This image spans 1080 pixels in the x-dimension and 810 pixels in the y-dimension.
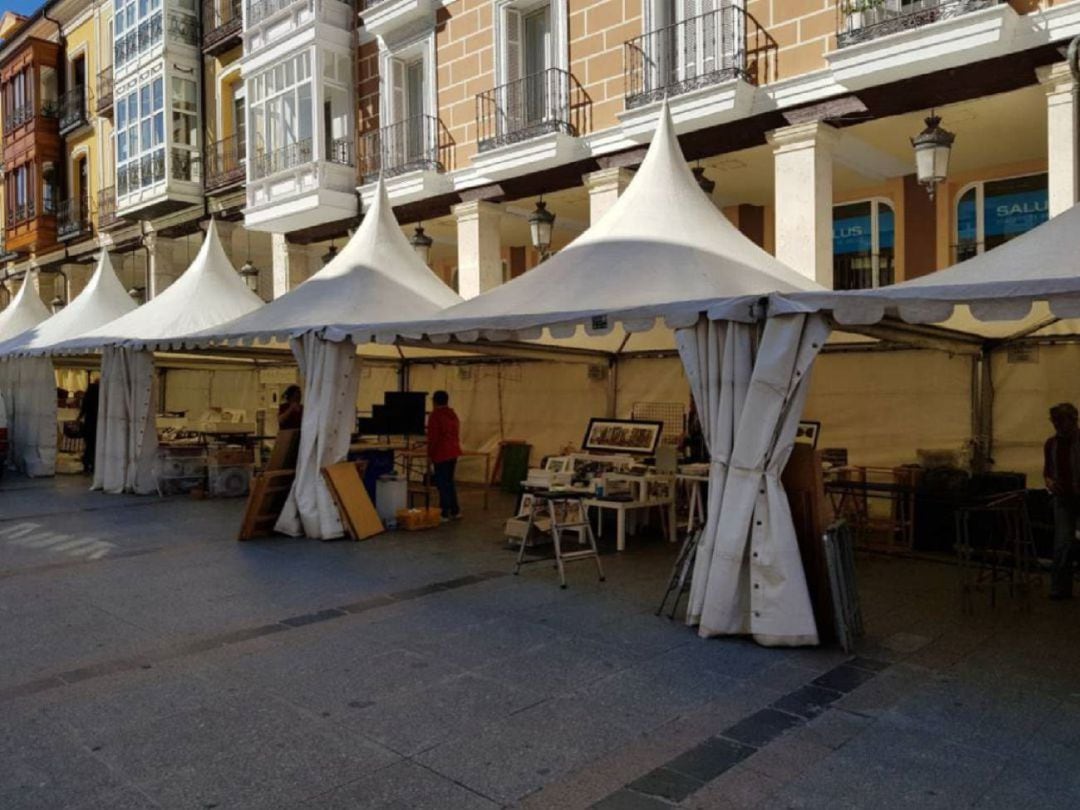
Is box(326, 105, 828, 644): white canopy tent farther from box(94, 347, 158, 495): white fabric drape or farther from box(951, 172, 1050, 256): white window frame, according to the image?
box(94, 347, 158, 495): white fabric drape

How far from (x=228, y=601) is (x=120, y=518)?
17.5ft

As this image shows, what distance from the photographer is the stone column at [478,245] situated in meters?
14.7

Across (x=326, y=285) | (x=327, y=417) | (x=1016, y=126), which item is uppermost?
(x=1016, y=126)

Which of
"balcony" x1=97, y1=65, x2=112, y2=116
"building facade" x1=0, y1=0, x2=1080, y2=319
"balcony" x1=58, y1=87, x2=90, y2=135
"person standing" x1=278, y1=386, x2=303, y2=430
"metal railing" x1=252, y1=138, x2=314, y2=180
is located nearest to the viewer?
"building facade" x1=0, y1=0, x2=1080, y2=319

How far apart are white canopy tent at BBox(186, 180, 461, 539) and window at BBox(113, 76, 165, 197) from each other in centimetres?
1194

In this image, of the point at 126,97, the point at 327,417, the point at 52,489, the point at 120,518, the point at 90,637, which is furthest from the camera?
the point at 126,97

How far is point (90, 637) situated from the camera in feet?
19.5

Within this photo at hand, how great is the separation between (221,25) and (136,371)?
1080 cm

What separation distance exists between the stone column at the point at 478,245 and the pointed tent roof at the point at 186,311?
3515mm

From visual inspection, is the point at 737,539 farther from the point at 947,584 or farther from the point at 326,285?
the point at 326,285

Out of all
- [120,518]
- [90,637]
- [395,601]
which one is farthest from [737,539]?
[120,518]

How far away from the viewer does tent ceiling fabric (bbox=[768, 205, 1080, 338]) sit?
194 inches

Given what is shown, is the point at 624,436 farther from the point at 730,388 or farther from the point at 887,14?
the point at 887,14

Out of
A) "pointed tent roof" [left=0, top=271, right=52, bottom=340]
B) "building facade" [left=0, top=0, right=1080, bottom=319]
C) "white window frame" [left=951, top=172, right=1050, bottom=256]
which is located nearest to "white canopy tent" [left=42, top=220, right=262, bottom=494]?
"building facade" [left=0, top=0, right=1080, bottom=319]
